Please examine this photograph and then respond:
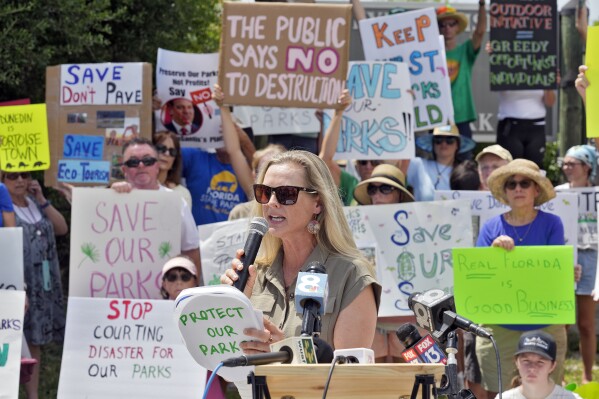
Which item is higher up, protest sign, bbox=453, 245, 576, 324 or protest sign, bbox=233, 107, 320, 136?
protest sign, bbox=233, 107, 320, 136

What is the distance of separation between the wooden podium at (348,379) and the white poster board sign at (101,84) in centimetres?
570

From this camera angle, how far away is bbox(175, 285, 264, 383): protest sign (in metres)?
3.10

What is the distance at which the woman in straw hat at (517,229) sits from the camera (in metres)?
7.08

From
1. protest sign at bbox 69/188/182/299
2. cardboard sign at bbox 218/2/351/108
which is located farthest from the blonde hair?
cardboard sign at bbox 218/2/351/108

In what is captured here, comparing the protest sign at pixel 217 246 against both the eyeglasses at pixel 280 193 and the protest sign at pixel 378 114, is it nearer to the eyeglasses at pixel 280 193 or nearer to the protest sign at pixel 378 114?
the protest sign at pixel 378 114

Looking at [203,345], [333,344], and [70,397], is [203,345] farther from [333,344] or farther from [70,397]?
[70,397]

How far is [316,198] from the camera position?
3885mm

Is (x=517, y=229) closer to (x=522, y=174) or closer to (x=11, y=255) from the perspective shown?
(x=522, y=174)

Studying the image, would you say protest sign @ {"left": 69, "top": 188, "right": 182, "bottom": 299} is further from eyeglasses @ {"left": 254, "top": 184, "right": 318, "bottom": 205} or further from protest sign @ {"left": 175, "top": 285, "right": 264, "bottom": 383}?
protest sign @ {"left": 175, "top": 285, "right": 264, "bottom": 383}

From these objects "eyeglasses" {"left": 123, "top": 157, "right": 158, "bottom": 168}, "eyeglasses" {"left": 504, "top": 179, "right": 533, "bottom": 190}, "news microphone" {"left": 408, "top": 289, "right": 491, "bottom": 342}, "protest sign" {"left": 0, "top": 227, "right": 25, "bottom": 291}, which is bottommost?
"protest sign" {"left": 0, "top": 227, "right": 25, "bottom": 291}

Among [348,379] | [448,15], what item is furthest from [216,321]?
[448,15]

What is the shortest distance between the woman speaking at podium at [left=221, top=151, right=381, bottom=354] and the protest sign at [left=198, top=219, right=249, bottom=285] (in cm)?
332

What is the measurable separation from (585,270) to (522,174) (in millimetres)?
1505

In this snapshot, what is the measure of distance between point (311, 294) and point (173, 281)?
14.0ft
